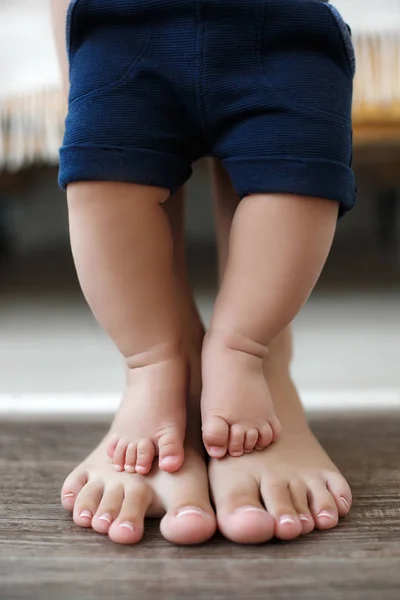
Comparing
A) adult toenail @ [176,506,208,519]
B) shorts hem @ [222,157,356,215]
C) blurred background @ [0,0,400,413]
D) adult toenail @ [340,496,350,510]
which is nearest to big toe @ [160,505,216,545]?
adult toenail @ [176,506,208,519]

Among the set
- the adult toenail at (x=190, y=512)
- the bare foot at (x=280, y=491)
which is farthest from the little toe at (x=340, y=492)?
the adult toenail at (x=190, y=512)

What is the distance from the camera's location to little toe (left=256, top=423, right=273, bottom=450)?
0.48m

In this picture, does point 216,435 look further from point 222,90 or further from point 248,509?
point 222,90

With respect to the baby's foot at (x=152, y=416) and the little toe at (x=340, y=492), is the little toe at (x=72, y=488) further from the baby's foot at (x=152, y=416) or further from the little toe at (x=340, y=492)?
the little toe at (x=340, y=492)

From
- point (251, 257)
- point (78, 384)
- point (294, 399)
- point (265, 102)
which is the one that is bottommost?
point (78, 384)

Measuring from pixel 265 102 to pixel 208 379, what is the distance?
0.22 meters

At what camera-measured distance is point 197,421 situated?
1.77ft

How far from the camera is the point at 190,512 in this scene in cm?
42

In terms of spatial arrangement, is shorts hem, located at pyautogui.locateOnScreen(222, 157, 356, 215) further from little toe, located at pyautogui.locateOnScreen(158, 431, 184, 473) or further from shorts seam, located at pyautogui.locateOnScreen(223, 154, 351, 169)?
little toe, located at pyautogui.locateOnScreen(158, 431, 184, 473)

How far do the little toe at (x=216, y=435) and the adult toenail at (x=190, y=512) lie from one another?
54mm

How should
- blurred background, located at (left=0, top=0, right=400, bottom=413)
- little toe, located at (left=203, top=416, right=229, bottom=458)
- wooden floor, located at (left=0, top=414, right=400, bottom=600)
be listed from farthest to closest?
blurred background, located at (left=0, top=0, right=400, bottom=413)
little toe, located at (left=203, top=416, right=229, bottom=458)
wooden floor, located at (left=0, top=414, right=400, bottom=600)

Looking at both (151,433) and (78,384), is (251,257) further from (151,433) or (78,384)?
(78,384)

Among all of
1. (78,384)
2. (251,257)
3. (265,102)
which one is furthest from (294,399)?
(78,384)

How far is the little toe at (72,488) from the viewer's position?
471mm
